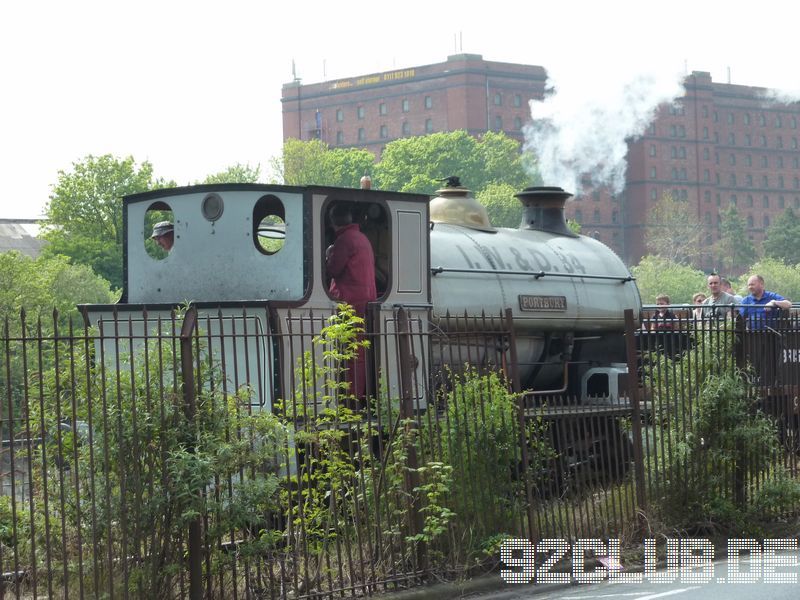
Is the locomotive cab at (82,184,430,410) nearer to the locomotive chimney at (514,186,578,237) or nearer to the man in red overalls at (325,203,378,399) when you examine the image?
the man in red overalls at (325,203,378,399)

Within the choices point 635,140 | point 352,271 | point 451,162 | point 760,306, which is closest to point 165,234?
point 352,271

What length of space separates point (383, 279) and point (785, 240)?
10042 cm

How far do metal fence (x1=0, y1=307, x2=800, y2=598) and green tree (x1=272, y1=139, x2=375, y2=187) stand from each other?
3263 inches

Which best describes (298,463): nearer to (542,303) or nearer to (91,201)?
(542,303)

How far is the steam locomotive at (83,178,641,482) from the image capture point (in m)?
11.5

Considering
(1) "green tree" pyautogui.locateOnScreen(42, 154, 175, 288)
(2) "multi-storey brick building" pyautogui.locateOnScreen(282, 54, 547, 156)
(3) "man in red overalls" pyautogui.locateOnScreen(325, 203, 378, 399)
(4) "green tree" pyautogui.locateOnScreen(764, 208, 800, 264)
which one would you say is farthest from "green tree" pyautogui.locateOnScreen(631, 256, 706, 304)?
(3) "man in red overalls" pyautogui.locateOnScreen(325, 203, 378, 399)

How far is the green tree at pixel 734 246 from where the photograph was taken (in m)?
113

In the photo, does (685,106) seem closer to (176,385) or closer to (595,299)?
(595,299)

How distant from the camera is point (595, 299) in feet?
54.2

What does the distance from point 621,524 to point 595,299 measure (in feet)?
16.9

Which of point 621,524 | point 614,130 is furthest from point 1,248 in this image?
point 621,524

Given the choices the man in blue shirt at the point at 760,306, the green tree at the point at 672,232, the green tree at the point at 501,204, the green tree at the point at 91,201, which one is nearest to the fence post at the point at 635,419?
the man in blue shirt at the point at 760,306

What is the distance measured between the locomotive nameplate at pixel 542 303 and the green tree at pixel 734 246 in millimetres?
98986

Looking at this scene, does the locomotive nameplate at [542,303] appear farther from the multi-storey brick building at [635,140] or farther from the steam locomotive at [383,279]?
the multi-storey brick building at [635,140]
